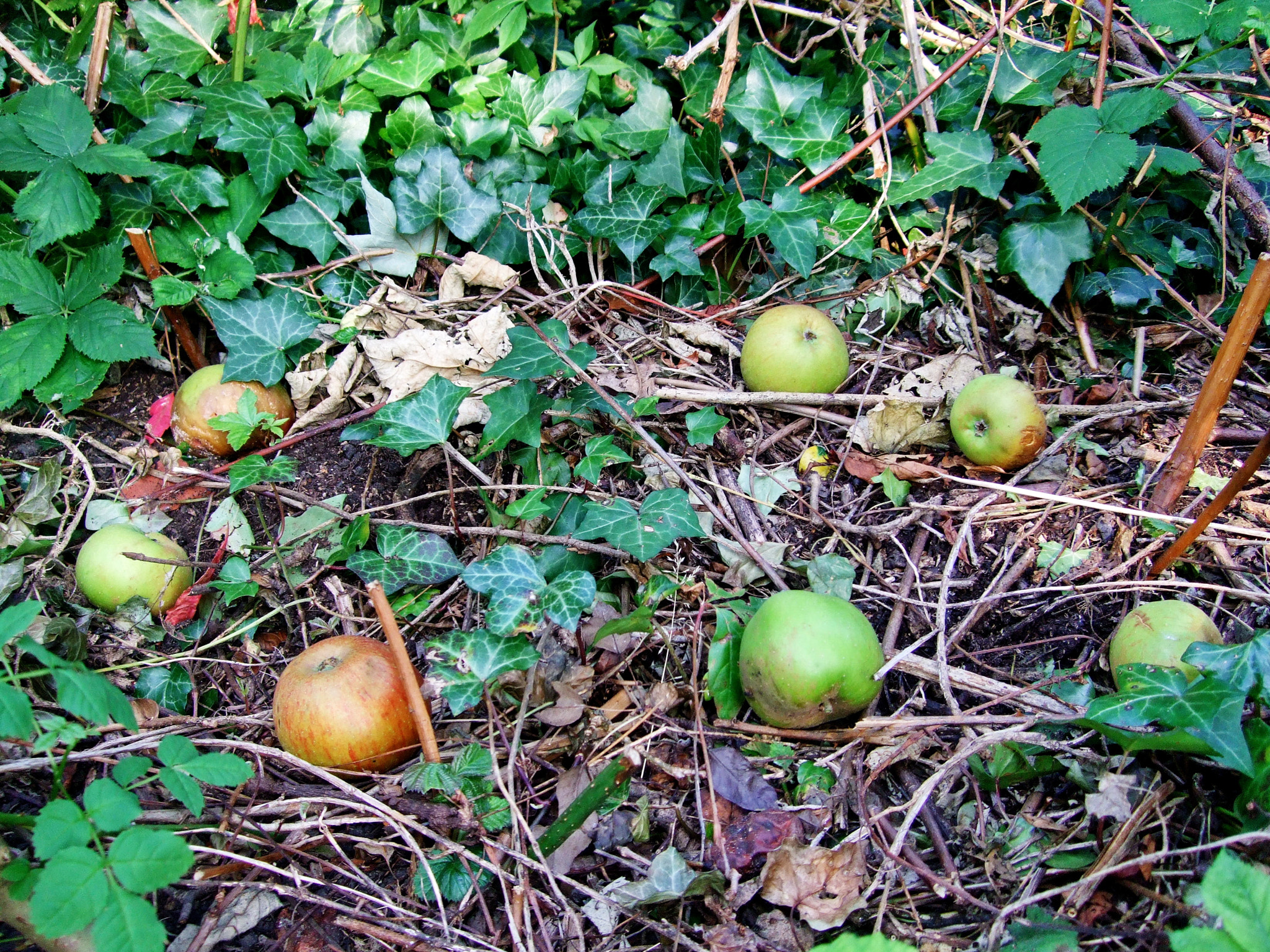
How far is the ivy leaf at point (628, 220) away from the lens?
297 centimetres

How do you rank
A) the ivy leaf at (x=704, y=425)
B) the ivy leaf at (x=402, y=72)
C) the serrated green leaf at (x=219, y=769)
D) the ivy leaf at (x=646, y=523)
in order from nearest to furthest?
1. the serrated green leaf at (x=219, y=769)
2. the ivy leaf at (x=646, y=523)
3. the ivy leaf at (x=704, y=425)
4. the ivy leaf at (x=402, y=72)

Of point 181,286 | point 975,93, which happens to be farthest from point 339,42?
point 975,93

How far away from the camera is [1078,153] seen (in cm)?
255

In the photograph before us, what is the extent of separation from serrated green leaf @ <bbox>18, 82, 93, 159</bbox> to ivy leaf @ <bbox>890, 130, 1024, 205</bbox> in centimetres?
289

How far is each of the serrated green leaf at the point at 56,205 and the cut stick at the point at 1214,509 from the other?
11.3 ft

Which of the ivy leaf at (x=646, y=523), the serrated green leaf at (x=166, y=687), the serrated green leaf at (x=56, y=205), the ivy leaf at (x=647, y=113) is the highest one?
the ivy leaf at (x=647, y=113)

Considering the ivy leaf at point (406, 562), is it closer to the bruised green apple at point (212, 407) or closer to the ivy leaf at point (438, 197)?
the bruised green apple at point (212, 407)

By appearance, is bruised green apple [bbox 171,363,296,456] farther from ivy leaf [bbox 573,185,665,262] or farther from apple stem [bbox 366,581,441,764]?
ivy leaf [bbox 573,185,665,262]

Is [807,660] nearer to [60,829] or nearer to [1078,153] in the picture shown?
[60,829]

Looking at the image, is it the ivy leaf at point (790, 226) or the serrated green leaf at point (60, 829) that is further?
the ivy leaf at point (790, 226)

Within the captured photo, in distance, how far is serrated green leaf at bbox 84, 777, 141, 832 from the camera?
1401 millimetres

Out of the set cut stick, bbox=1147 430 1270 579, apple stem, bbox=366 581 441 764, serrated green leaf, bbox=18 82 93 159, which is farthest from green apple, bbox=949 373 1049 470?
serrated green leaf, bbox=18 82 93 159

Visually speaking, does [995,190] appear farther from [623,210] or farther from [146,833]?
[146,833]

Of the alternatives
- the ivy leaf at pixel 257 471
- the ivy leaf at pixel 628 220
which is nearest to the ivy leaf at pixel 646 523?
the ivy leaf at pixel 257 471
